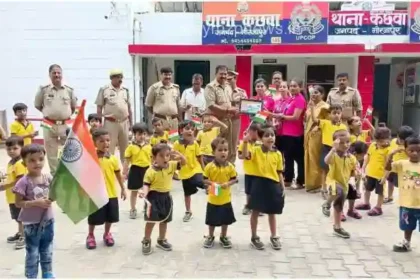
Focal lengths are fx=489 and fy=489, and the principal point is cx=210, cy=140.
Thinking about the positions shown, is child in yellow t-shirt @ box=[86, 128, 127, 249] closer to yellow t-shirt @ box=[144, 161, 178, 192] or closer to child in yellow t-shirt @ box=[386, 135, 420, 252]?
yellow t-shirt @ box=[144, 161, 178, 192]

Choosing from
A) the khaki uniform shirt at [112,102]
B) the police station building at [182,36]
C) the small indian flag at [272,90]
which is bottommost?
the khaki uniform shirt at [112,102]

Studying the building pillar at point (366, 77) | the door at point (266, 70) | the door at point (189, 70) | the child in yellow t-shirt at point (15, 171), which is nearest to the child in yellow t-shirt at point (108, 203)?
the child in yellow t-shirt at point (15, 171)

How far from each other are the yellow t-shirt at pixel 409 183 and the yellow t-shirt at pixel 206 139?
2.60m

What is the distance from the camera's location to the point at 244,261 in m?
4.22

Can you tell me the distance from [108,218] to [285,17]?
8974 mm

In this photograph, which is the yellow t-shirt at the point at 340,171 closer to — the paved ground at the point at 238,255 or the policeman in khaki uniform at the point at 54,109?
the paved ground at the point at 238,255

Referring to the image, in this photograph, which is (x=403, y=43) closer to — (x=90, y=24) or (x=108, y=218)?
(x=90, y=24)

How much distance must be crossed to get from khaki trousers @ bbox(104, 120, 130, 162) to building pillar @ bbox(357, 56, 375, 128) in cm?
760

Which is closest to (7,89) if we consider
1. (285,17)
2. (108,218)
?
(285,17)

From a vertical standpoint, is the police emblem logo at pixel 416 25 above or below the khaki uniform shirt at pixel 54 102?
above

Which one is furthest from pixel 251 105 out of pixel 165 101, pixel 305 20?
pixel 305 20

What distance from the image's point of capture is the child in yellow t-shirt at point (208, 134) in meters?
6.45

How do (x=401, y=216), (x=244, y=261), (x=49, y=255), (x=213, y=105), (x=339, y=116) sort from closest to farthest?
(x=49, y=255) → (x=244, y=261) → (x=401, y=216) → (x=339, y=116) → (x=213, y=105)

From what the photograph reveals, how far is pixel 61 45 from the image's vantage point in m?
12.2
